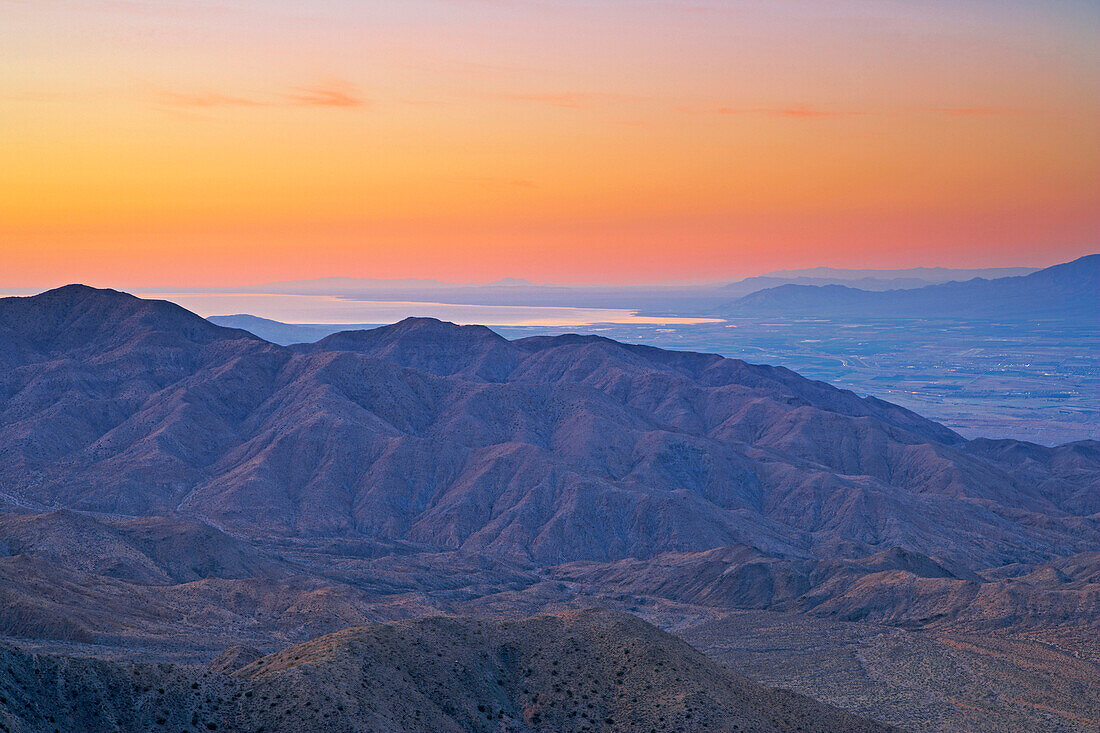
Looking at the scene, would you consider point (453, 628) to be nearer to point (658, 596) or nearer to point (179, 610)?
point (179, 610)

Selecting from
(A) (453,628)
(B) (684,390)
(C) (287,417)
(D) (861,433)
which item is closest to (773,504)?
(D) (861,433)

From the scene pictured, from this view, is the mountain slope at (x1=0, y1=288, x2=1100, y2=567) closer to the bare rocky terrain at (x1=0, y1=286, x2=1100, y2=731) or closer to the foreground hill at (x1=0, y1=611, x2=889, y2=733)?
the bare rocky terrain at (x1=0, y1=286, x2=1100, y2=731)

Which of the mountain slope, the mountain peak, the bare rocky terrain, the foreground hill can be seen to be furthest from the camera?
the mountain peak

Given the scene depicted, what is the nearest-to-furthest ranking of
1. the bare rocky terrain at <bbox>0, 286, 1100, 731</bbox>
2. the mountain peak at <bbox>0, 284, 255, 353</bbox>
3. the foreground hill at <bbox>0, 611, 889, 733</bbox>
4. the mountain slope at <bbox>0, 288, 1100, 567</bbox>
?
the foreground hill at <bbox>0, 611, 889, 733</bbox> < the bare rocky terrain at <bbox>0, 286, 1100, 731</bbox> < the mountain slope at <bbox>0, 288, 1100, 567</bbox> < the mountain peak at <bbox>0, 284, 255, 353</bbox>

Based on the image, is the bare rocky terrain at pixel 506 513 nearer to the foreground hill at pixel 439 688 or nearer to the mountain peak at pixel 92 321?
the mountain peak at pixel 92 321

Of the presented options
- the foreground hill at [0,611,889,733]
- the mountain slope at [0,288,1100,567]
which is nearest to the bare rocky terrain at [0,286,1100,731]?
the mountain slope at [0,288,1100,567]

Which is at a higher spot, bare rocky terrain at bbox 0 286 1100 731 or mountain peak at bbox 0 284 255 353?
mountain peak at bbox 0 284 255 353

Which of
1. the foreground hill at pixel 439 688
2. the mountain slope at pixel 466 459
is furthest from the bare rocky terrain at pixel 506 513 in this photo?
the foreground hill at pixel 439 688
